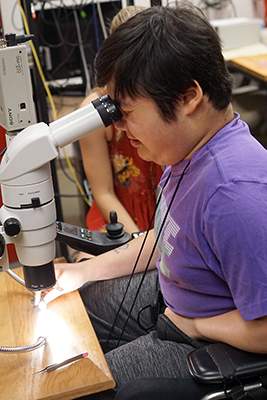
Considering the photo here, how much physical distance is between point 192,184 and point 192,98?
0.57 feet

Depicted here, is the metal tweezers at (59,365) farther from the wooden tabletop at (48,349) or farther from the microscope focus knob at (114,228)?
the microscope focus knob at (114,228)

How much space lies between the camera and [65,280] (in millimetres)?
1150

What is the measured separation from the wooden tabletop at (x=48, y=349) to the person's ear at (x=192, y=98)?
51 centimetres

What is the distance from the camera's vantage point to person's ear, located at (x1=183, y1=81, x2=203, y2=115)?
2.81ft

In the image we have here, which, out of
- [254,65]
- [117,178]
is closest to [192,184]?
[117,178]

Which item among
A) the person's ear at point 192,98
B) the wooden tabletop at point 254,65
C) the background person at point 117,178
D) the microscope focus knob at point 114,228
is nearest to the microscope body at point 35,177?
the person's ear at point 192,98

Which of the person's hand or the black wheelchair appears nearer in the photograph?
the black wheelchair

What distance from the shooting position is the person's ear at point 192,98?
0.86 metres

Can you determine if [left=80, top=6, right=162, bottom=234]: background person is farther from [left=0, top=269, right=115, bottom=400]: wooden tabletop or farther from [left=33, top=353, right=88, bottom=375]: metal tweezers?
[left=33, top=353, right=88, bottom=375]: metal tweezers

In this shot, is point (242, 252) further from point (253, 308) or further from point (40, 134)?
point (40, 134)

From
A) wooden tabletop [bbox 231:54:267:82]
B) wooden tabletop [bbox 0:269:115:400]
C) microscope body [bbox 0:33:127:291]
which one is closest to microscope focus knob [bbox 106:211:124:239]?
wooden tabletop [bbox 0:269:115:400]

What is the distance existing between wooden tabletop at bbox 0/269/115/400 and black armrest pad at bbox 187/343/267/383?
17 cm

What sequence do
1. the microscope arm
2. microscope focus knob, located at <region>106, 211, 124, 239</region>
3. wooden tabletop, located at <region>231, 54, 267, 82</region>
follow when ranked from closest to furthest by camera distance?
1. the microscope arm
2. microscope focus knob, located at <region>106, 211, 124, 239</region>
3. wooden tabletop, located at <region>231, 54, 267, 82</region>

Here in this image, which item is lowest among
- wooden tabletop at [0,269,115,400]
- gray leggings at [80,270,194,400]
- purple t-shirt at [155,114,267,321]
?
gray leggings at [80,270,194,400]
